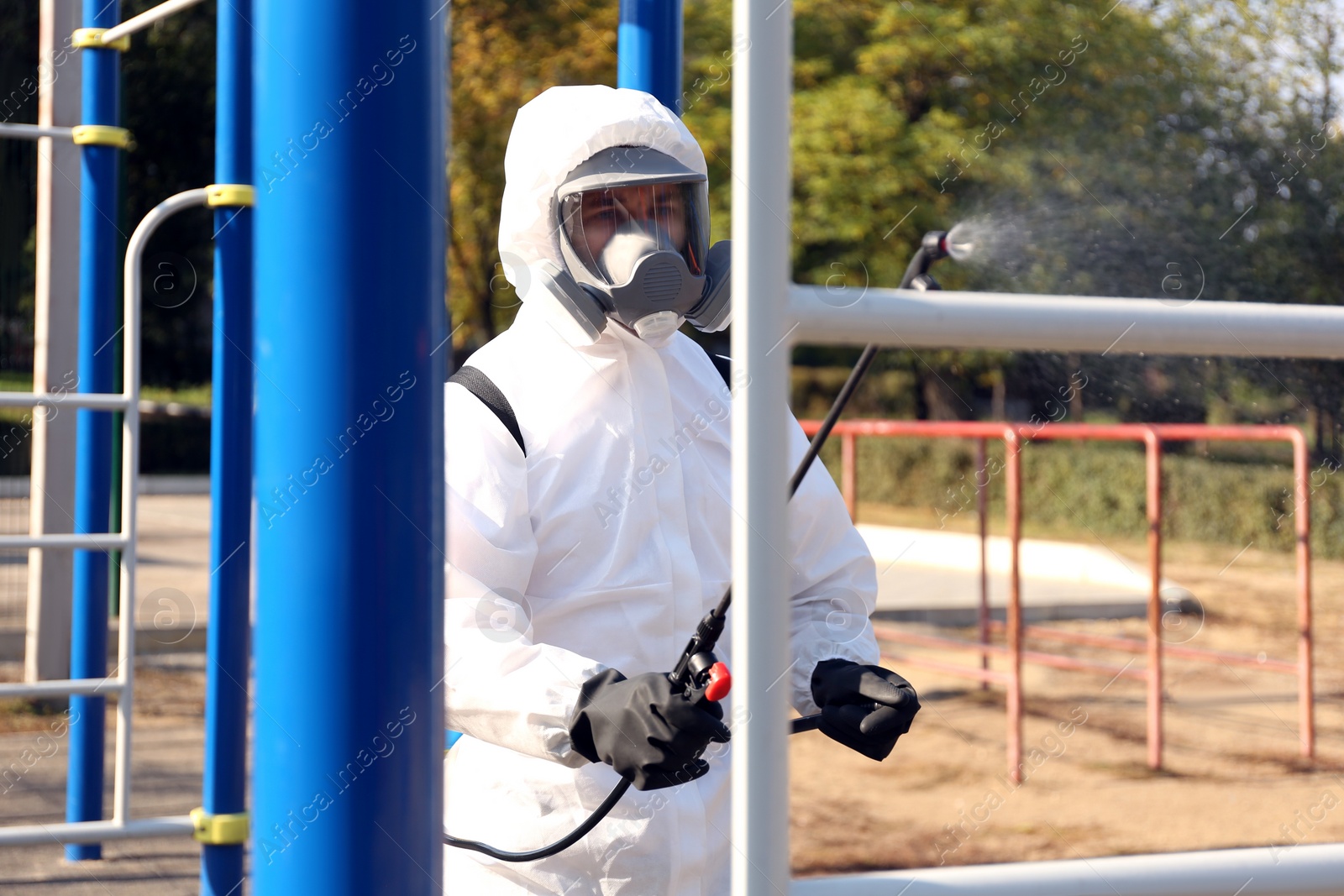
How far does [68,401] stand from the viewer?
141 inches

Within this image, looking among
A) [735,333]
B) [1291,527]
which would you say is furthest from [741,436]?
[1291,527]

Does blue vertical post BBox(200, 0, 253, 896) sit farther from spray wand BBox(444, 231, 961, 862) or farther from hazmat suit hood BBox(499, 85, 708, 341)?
spray wand BBox(444, 231, 961, 862)

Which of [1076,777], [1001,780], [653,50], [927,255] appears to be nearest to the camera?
[927,255]

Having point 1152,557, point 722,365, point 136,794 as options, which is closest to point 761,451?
point 722,365

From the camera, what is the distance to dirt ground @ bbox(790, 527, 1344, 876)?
192 inches

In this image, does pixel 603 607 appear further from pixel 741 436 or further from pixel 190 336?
pixel 190 336

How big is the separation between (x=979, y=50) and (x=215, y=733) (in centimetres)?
1293

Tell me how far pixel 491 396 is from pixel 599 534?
219mm

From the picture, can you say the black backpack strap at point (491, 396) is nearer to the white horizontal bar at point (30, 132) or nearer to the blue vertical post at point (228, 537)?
the blue vertical post at point (228, 537)

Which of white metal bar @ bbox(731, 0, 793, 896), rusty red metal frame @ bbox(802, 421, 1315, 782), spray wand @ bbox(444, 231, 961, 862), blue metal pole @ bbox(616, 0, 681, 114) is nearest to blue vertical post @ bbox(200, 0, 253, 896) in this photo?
blue metal pole @ bbox(616, 0, 681, 114)

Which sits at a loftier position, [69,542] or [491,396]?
[491,396]

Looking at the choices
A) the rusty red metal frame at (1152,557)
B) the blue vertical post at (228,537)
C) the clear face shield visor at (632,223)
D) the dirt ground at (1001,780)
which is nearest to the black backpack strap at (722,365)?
the clear face shield visor at (632,223)

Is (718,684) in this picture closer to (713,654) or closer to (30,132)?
(713,654)

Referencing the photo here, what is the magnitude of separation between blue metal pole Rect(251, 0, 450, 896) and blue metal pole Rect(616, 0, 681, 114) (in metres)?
1.92
